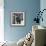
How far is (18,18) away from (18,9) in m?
0.36

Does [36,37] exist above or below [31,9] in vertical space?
below

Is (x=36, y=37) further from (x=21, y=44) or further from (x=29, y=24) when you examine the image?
(x=29, y=24)

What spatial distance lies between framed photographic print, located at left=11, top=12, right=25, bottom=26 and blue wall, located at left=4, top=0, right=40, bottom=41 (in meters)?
0.15

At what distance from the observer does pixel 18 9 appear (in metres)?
5.42

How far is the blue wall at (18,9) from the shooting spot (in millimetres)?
5398

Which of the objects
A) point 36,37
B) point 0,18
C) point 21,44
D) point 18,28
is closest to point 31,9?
point 18,28

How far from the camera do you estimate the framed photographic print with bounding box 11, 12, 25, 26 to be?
541 centimetres

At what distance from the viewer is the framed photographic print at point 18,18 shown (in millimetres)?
5414

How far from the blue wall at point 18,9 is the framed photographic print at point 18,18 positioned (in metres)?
0.15

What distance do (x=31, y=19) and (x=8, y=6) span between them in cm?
105

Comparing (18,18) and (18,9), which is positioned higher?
(18,9)

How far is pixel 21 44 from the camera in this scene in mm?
3842

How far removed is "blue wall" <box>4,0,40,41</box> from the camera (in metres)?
5.40

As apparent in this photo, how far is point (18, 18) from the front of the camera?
5.44 metres
